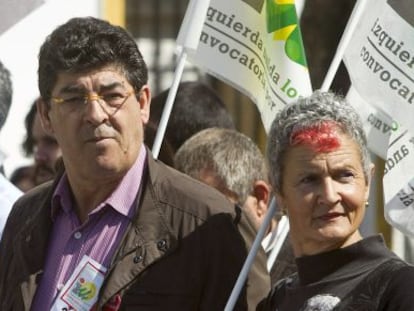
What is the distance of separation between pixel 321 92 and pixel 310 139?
204mm

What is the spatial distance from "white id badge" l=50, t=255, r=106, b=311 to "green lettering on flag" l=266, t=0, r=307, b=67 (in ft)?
3.14

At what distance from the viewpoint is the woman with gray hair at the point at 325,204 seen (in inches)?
175

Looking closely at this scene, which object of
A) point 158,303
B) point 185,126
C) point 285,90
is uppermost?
point 285,90

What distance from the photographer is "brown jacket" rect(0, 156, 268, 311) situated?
484 cm

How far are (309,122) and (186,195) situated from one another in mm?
524

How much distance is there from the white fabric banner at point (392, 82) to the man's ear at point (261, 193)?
2.68 feet

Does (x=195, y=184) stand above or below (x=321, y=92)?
below

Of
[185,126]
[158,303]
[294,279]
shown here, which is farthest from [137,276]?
[185,126]

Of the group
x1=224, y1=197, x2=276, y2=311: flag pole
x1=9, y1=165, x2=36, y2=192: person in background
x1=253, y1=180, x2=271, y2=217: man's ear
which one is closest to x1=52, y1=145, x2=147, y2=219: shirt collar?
x1=224, y1=197, x2=276, y2=311: flag pole

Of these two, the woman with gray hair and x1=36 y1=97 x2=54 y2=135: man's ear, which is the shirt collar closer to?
x1=36 y1=97 x2=54 y2=135: man's ear

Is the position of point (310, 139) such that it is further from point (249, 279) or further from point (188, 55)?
point (188, 55)

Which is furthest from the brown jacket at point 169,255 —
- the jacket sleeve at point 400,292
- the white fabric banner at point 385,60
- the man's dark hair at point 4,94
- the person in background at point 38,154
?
the person in background at point 38,154

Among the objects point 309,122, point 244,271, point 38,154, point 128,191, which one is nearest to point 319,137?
point 309,122

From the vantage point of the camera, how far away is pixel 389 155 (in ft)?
16.4
